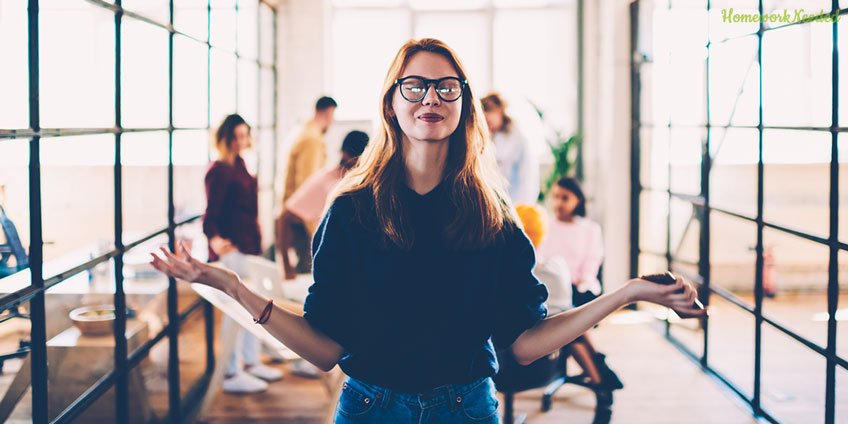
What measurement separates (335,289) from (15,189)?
3.42ft

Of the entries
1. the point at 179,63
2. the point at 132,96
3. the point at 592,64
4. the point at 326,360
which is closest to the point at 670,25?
the point at 592,64

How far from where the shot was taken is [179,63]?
3.55 metres

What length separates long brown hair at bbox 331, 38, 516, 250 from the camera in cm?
144

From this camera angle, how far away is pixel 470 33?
6805 mm

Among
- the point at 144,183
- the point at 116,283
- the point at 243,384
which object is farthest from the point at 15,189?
the point at 243,384

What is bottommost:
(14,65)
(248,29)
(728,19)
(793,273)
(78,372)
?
(793,273)

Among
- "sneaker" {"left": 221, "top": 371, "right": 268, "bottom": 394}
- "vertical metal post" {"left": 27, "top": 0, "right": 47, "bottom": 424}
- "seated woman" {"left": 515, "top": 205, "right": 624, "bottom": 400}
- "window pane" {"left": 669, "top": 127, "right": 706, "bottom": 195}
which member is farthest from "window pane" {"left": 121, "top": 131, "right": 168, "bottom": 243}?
"window pane" {"left": 669, "top": 127, "right": 706, "bottom": 195}

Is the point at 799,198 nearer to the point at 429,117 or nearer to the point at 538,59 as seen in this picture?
the point at 538,59

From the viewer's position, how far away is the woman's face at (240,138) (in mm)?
4008

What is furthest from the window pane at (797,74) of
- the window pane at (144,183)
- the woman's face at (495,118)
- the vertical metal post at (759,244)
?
the window pane at (144,183)

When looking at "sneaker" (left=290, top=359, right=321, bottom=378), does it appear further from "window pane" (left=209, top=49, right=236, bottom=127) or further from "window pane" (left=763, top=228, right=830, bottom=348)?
"window pane" (left=763, top=228, right=830, bottom=348)

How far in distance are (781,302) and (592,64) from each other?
7.38ft

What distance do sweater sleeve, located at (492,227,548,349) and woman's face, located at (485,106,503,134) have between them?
3.26m

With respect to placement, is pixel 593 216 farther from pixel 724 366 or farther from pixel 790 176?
pixel 724 366
